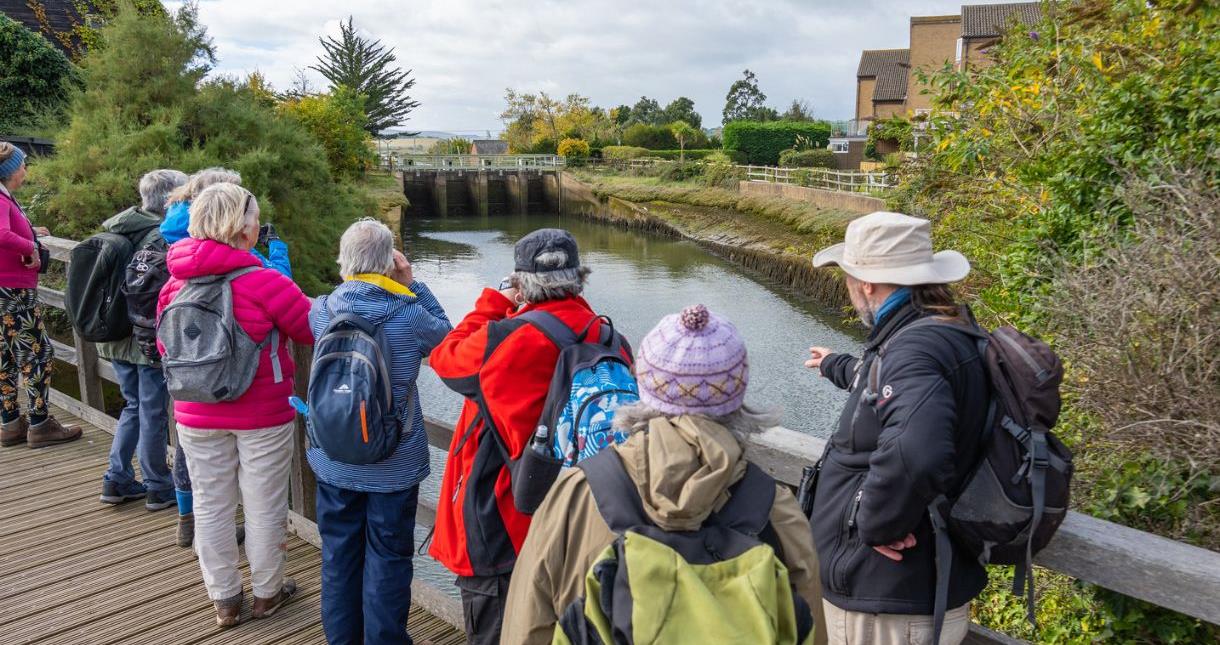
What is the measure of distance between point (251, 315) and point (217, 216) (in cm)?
33

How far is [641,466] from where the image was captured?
1.43 metres

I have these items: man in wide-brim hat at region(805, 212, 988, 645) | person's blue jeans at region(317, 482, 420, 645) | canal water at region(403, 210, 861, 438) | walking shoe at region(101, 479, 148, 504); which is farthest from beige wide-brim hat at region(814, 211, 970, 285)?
walking shoe at region(101, 479, 148, 504)

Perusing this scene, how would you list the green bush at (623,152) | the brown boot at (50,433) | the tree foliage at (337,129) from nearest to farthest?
the brown boot at (50,433)
the tree foliage at (337,129)
the green bush at (623,152)

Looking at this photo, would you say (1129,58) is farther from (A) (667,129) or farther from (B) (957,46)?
(A) (667,129)

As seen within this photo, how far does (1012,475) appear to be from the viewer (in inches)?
72.2

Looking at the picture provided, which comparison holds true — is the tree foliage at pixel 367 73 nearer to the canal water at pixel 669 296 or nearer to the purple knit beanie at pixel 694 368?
the canal water at pixel 669 296

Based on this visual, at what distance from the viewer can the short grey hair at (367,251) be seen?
2.53 m

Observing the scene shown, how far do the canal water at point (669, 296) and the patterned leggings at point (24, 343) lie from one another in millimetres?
3276

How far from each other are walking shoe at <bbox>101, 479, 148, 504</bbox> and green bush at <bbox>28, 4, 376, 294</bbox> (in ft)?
24.5

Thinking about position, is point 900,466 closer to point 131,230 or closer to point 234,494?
point 234,494

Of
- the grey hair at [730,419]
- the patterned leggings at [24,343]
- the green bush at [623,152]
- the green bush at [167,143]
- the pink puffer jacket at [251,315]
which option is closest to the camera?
the grey hair at [730,419]

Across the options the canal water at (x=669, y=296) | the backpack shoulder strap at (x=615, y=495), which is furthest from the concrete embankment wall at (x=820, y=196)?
the backpack shoulder strap at (x=615, y=495)

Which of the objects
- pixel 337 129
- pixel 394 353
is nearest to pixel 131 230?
pixel 394 353

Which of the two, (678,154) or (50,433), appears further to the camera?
(678,154)
